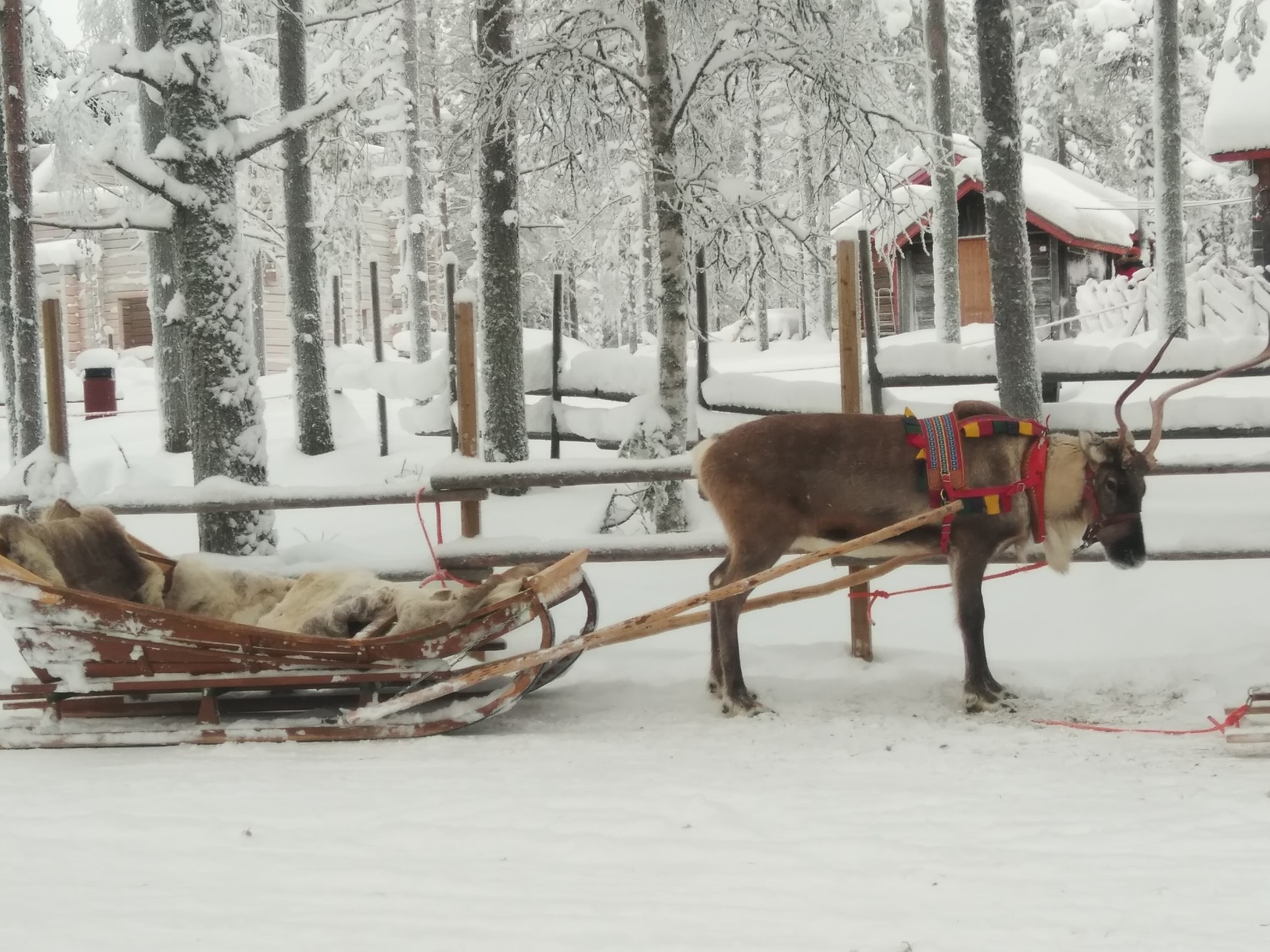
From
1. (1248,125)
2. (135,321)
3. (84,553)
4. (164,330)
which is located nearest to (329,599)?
(84,553)

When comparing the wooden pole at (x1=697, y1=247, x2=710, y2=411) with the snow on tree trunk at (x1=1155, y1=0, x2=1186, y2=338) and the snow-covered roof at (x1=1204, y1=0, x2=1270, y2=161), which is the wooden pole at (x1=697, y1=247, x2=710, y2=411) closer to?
the snow on tree trunk at (x1=1155, y1=0, x2=1186, y2=338)

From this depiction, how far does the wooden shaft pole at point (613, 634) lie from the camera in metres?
4.55

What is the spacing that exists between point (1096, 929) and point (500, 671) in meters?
2.58

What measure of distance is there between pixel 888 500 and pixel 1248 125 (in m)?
10.2

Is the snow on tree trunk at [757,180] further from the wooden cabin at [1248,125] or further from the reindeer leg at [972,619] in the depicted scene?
the wooden cabin at [1248,125]

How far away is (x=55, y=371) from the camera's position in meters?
6.59

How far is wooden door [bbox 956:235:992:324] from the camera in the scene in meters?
22.5

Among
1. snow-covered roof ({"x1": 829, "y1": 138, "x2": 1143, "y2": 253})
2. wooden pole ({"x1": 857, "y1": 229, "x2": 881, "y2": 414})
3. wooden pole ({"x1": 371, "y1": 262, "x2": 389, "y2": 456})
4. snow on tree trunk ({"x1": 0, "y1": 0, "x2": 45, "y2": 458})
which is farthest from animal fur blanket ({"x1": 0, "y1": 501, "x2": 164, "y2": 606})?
snow-covered roof ({"x1": 829, "y1": 138, "x2": 1143, "y2": 253})

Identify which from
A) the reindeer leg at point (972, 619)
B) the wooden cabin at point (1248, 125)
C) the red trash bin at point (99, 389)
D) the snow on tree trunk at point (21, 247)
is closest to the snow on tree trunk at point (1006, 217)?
the reindeer leg at point (972, 619)

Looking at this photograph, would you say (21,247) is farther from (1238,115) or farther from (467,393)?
(1238,115)

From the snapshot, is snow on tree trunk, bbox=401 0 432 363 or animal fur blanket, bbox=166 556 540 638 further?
snow on tree trunk, bbox=401 0 432 363

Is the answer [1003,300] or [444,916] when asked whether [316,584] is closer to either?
[444,916]

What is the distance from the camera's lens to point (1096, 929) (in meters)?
2.70

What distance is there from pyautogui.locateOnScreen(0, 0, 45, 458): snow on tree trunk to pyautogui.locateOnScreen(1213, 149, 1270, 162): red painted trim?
41.1ft
